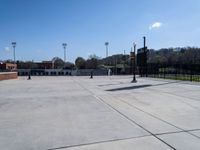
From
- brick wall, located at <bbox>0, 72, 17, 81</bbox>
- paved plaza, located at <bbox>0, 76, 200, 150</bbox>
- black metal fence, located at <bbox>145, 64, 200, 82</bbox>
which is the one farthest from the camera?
brick wall, located at <bbox>0, 72, 17, 81</bbox>

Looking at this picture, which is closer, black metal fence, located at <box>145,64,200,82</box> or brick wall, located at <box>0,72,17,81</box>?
black metal fence, located at <box>145,64,200,82</box>

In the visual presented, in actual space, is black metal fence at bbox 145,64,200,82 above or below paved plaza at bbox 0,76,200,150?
above

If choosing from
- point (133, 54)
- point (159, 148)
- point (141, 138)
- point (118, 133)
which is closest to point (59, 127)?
point (118, 133)

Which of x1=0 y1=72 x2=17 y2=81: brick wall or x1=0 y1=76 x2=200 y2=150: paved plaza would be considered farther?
x1=0 y1=72 x2=17 y2=81: brick wall

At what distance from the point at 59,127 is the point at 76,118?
46.7 inches

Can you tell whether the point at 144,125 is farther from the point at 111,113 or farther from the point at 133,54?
the point at 133,54

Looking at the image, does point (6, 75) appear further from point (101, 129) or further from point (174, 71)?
point (101, 129)

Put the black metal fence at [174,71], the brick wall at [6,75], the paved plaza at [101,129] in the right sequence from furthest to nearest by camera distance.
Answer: the brick wall at [6,75] < the black metal fence at [174,71] < the paved plaza at [101,129]

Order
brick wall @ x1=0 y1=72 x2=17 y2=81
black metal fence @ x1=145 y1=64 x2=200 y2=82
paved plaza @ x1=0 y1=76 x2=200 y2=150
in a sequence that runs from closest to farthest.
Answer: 1. paved plaza @ x1=0 y1=76 x2=200 y2=150
2. black metal fence @ x1=145 y1=64 x2=200 y2=82
3. brick wall @ x1=0 y1=72 x2=17 y2=81

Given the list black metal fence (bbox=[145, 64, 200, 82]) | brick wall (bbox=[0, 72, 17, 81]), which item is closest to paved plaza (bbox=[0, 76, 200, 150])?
black metal fence (bbox=[145, 64, 200, 82])

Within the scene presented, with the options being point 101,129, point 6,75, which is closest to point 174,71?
point 6,75

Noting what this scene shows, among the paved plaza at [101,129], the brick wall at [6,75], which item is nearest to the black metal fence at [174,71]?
the brick wall at [6,75]

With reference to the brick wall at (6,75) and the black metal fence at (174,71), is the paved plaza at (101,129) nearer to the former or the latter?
the black metal fence at (174,71)

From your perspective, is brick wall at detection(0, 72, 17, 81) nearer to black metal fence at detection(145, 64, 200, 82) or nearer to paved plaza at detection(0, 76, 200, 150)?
black metal fence at detection(145, 64, 200, 82)
